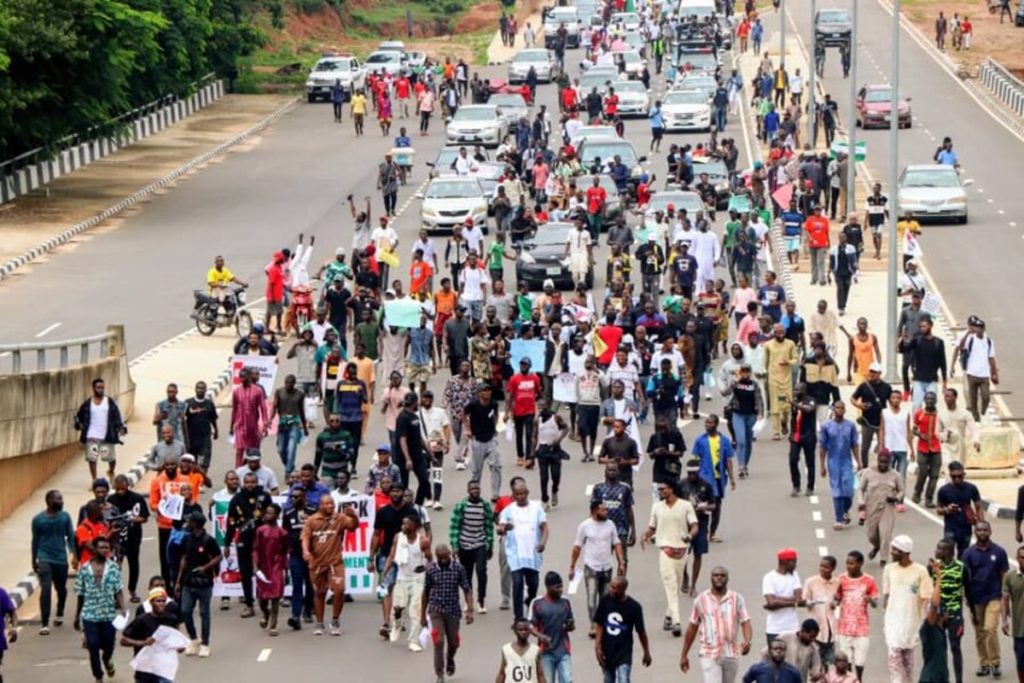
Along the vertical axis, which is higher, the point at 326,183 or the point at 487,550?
the point at 487,550

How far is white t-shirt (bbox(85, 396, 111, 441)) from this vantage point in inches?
1104

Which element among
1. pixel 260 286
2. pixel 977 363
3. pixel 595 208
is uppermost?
pixel 977 363

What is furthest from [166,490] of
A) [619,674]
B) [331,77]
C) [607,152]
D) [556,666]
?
[331,77]

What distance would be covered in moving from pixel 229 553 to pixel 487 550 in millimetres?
2393

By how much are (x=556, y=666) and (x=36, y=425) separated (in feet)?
39.4

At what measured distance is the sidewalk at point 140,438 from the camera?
25.5 m

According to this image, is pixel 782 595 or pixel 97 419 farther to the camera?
pixel 97 419

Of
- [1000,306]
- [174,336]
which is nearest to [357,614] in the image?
[174,336]

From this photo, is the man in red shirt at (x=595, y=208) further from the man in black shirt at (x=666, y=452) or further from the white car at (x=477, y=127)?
the man in black shirt at (x=666, y=452)

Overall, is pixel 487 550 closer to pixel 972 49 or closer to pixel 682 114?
pixel 682 114

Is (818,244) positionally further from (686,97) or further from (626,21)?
(626,21)

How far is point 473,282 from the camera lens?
117 feet

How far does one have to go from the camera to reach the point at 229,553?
75.7ft

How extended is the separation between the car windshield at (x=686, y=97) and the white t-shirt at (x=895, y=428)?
37514 millimetres
